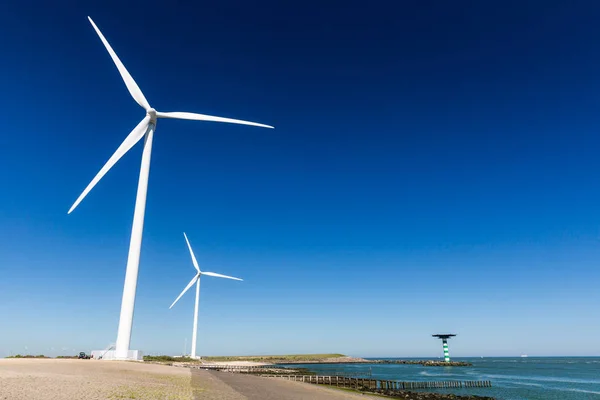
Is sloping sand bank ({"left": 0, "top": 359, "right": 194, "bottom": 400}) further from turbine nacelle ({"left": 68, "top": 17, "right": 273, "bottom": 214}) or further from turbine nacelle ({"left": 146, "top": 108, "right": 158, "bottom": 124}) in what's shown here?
turbine nacelle ({"left": 146, "top": 108, "right": 158, "bottom": 124})

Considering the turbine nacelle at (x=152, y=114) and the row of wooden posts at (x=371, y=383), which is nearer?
the turbine nacelle at (x=152, y=114)

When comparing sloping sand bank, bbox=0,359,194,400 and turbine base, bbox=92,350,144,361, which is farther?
turbine base, bbox=92,350,144,361

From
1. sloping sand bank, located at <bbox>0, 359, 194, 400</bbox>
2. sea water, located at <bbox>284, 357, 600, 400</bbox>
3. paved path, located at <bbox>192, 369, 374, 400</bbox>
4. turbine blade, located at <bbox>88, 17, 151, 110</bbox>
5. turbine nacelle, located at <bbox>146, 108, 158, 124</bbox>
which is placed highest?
turbine blade, located at <bbox>88, 17, 151, 110</bbox>

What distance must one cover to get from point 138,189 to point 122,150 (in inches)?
190

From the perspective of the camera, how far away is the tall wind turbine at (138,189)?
4103 centimetres

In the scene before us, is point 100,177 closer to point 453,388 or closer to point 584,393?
point 453,388

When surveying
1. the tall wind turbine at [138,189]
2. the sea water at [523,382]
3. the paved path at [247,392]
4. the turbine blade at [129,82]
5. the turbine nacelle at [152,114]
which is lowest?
the sea water at [523,382]

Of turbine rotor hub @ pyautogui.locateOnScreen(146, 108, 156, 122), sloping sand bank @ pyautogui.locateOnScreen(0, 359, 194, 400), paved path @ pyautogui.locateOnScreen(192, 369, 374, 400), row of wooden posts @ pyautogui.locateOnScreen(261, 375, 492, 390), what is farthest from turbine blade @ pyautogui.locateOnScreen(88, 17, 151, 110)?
row of wooden posts @ pyautogui.locateOnScreen(261, 375, 492, 390)

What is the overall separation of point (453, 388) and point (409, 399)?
34448mm

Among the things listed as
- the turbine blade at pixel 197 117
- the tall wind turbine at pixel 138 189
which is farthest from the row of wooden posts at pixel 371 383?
the turbine blade at pixel 197 117

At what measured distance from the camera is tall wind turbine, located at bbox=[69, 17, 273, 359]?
41.0 metres

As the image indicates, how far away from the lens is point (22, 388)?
21.1m

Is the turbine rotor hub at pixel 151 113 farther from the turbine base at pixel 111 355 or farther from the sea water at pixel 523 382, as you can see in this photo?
the sea water at pixel 523 382

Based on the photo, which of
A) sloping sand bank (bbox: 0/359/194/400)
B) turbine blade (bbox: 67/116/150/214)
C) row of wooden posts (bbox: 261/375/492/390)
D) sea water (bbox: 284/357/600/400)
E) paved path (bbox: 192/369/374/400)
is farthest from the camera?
row of wooden posts (bbox: 261/375/492/390)
